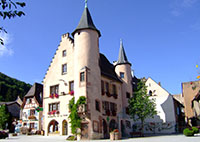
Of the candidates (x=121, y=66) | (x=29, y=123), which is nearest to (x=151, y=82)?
(x=121, y=66)

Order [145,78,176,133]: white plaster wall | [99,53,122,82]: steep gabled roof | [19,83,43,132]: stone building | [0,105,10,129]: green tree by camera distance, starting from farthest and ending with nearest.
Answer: [0,105,10,129]: green tree
[19,83,43,132]: stone building
[145,78,176,133]: white plaster wall
[99,53,122,82]: steep gabled roof

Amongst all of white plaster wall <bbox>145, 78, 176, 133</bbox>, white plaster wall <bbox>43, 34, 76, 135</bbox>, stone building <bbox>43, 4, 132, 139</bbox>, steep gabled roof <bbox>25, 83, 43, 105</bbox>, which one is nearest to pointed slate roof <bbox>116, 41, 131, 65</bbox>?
stone building <bbox>43, 4, 132, 139</bbox>

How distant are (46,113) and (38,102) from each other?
1602cm

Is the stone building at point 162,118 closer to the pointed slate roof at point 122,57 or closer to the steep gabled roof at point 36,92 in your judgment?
the pointed slate roof at point 122,57

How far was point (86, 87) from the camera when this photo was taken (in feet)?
96.5

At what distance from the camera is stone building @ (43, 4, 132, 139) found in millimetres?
29706

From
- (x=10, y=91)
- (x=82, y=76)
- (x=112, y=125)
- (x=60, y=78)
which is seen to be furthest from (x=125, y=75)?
(x=10, y=91)

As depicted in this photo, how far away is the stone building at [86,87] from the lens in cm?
2971

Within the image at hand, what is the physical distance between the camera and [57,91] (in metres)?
35.2

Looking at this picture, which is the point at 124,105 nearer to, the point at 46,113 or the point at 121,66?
the point at 121,66

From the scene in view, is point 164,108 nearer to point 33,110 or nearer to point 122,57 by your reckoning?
point 122,57

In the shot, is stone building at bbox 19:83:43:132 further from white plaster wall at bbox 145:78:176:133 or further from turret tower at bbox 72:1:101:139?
white plaster wall at bbox 145:78:176:133

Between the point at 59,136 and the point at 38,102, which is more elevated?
the point at 38,102

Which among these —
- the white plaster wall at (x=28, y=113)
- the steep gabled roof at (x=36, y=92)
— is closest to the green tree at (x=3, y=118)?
the white plaster wall at (x=28, y=113)
